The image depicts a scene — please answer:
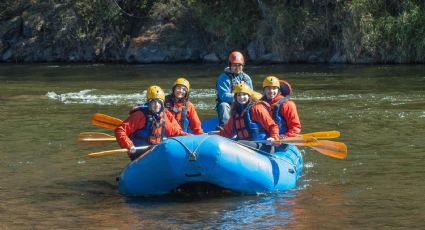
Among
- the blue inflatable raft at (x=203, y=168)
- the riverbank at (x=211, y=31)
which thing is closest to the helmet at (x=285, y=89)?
the blue inflatable raft at (x=203, y=168)

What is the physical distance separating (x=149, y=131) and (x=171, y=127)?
0.92 ft

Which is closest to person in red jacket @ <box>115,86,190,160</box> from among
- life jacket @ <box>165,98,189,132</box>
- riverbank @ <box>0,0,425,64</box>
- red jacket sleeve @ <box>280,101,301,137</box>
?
life jacket @ <box>165,98,189,132</box>

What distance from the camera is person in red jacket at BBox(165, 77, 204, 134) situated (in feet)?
31.6

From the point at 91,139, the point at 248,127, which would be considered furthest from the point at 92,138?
the point at 248,127

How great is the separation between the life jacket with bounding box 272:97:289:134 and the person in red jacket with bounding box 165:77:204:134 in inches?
35.9

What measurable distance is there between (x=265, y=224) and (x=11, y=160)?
476cm

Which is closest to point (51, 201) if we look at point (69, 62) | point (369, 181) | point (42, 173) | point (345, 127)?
point (42, 173)

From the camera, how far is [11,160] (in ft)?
35.8

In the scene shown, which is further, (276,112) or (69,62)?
(69,62)

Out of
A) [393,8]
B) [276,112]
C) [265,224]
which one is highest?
[393,8]

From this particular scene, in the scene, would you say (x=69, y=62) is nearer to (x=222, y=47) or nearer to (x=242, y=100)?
(x=222, y=47)

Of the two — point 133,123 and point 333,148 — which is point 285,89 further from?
point 133,123

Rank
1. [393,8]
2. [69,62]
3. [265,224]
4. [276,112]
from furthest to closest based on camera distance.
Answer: [69,62] → [393,8] → [276,112] → [265,224]

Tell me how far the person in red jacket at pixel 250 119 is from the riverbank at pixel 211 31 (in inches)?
544
